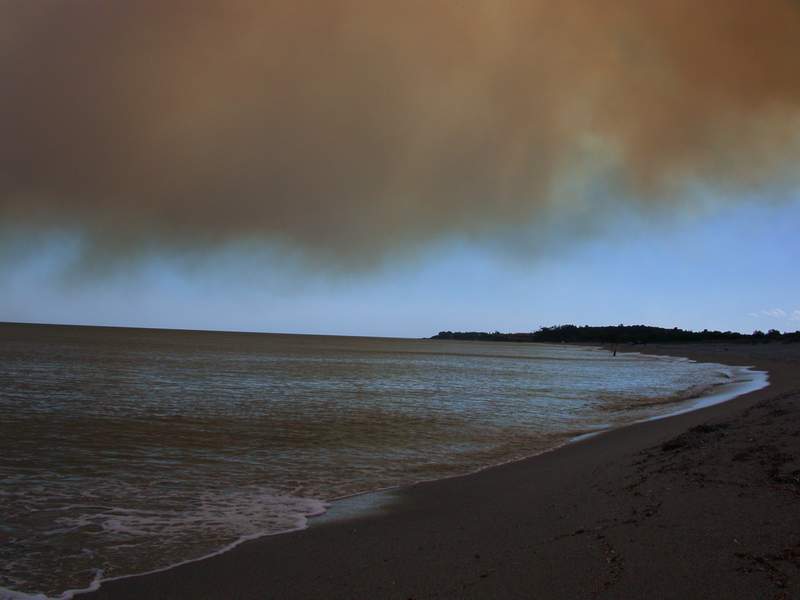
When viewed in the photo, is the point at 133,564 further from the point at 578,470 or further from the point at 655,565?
the point at 578,470

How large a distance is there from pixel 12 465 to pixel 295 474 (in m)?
5.50

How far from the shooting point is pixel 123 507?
8352 millimetres

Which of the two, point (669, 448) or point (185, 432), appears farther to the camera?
point (185, 432)

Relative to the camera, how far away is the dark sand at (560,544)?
186 inches

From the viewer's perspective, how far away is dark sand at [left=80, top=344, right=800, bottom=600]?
4727mm

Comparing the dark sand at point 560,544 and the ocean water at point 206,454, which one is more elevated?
the dark sand at point 560,544

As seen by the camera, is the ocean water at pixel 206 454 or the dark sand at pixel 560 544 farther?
the ocean water at pixel 206 454

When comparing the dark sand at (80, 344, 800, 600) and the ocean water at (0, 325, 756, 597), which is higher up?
the dark sand at (80, 344, 800, 600)

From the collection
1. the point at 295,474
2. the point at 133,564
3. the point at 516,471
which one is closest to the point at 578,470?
the point at 516,471

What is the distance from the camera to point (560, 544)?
19.0 feet

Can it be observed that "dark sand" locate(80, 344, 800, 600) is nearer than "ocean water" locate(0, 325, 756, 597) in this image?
Yes

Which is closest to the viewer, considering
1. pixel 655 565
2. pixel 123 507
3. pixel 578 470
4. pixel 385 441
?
pixel 655 565

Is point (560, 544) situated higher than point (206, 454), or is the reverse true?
point (560, 544)

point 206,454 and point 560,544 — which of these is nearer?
point 560,544
